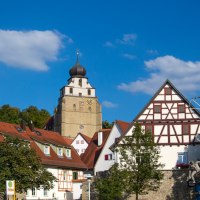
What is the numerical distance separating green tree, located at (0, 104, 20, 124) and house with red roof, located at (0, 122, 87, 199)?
20949 millimetres

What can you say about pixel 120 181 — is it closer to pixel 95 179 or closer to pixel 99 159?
pixel 95 179

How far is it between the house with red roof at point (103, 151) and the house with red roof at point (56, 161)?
1817 mm

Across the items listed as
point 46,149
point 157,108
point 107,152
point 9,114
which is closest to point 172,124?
point 157,108

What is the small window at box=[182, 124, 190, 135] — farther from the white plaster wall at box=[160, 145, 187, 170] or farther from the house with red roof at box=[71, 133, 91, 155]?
the house with red roof at box=[71, 133, 91, 155]

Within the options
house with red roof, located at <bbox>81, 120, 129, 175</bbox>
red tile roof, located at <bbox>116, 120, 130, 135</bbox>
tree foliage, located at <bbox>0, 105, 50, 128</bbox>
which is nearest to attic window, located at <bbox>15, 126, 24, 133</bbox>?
house with red roof, located at <bbox>81, 120, 129, 175</bbox>

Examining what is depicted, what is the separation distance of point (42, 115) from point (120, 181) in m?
59.9

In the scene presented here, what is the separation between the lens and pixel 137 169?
4244cm

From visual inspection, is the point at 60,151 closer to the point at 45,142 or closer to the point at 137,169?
the point at 45,142

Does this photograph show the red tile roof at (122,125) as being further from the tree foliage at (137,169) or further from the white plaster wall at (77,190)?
the tree foliage at (137,169)

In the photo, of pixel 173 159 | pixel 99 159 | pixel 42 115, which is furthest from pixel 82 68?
pixel 173 159

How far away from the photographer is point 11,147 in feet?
118

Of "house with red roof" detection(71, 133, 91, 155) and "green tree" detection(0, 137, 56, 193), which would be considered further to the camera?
"house with red roof" detection(71, 133, 91, 155)

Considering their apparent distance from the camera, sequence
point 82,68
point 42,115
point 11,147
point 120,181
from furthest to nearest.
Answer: point 82,68, point 42,115, point 120,181, point 11,147

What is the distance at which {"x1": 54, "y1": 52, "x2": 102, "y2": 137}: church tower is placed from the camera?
115994mm
